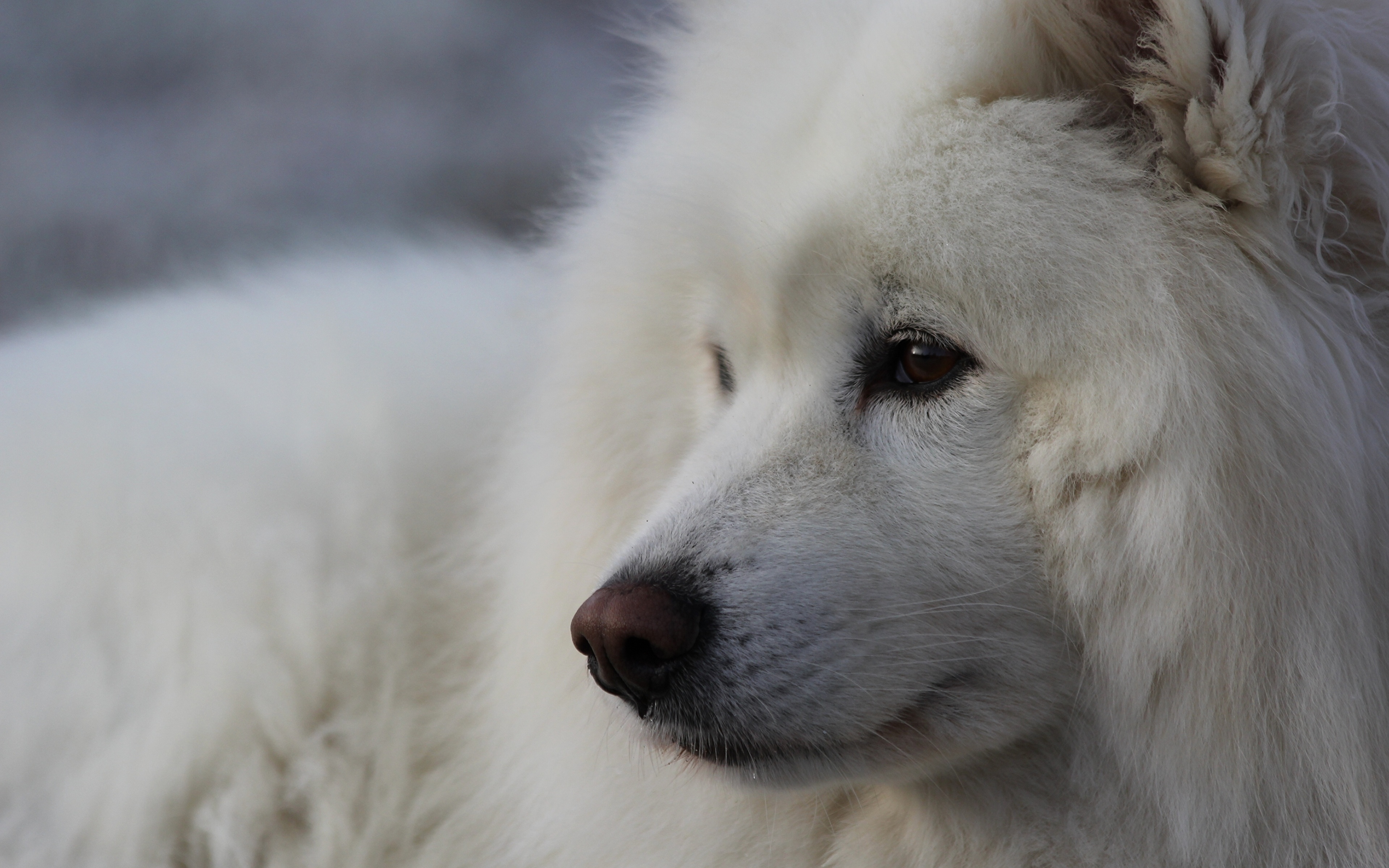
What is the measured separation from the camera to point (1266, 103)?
150 cm

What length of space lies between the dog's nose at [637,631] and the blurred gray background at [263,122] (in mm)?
2899

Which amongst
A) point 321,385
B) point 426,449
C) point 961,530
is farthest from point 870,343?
point 321,385

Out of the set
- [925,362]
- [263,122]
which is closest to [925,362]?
[925,362]

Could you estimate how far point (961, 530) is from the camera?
5.29 feet

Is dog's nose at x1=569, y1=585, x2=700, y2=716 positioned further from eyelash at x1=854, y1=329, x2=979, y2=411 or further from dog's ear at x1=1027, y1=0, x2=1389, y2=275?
dog's ear at x1=1027, y1=0, x2=1389, y2=275

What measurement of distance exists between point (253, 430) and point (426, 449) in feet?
1.25

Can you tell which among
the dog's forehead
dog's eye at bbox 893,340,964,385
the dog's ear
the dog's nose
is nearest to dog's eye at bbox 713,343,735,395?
the dog's forehead

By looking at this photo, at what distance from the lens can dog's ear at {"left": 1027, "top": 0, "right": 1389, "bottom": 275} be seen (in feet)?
4.95

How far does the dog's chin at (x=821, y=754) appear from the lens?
5.41 ft

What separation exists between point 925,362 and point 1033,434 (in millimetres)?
187

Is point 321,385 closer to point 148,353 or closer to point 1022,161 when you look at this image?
point 148,353

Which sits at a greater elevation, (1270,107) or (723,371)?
(1270,107)

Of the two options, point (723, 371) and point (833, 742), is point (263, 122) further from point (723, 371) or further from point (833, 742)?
point (833, 742)

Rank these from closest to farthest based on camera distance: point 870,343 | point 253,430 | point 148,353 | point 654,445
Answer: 1. point 870,343
2. point 654,445
3. point 253,430
4. point 148,353
